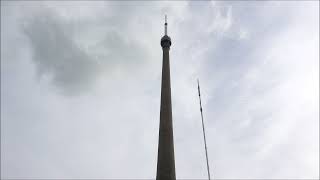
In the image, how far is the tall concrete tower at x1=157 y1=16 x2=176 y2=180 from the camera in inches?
1758

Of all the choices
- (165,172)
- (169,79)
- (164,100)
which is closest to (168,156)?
(165,172)

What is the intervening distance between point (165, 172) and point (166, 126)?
702cm

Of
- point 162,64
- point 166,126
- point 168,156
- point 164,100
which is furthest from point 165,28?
point 168,156

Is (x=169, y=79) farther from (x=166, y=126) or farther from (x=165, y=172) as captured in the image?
(x=165, y=172)

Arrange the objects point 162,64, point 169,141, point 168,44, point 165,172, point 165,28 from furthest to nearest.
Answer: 1. point 165,28
2. point 168,44
3. point 162,64
4. point 169,141
5. point 165,172

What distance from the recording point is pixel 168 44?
60.4 m

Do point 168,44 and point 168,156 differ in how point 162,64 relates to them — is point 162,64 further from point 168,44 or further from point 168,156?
point 168,156

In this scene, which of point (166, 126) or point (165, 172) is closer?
point (165, 172)

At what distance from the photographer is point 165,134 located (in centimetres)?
4800

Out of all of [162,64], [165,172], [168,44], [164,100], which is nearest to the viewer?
[165,172]

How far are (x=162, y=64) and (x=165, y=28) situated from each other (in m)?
12.3

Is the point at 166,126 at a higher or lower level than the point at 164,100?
lower

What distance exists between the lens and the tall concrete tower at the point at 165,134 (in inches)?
1758

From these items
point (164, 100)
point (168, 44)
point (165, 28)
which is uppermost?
point (165, 28)
